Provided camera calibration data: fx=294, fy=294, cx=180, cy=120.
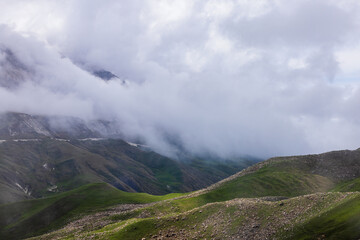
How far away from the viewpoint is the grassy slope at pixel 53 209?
13438cm

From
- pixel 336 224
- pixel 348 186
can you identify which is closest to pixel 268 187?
pixel 348 186

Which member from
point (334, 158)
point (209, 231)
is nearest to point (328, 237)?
point (209, 231)

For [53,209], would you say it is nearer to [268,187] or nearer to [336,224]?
[268,187]

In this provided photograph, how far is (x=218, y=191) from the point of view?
107 m

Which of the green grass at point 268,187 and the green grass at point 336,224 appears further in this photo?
the green grass at point 268,187

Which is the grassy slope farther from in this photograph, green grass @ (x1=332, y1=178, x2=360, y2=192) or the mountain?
green grass @ (x1=332, y1=178, x2=360, y2=192)

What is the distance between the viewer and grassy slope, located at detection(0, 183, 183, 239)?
13438cm

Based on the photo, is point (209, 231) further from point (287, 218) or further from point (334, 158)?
point (334, 158)

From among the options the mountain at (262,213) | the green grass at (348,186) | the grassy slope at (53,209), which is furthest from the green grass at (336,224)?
the grassy slope at (53,209)

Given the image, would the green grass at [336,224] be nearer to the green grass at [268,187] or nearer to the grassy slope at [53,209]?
the green grass at [268,187]

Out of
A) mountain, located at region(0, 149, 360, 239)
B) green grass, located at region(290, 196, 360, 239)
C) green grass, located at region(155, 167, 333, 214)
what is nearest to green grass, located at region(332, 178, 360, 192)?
mountain, located at region(0, 149, 360, 239)

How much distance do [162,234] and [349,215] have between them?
30408mm

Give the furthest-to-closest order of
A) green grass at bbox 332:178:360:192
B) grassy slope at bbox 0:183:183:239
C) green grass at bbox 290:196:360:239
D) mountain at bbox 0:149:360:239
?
grassy slope at bbox 0:183:183:239 < green grass at bbox 332:178:360:192 < mountain at bbox 0:149:360:239 < green grass at bbox 290:196:360:239

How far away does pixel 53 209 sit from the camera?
5704 inches
